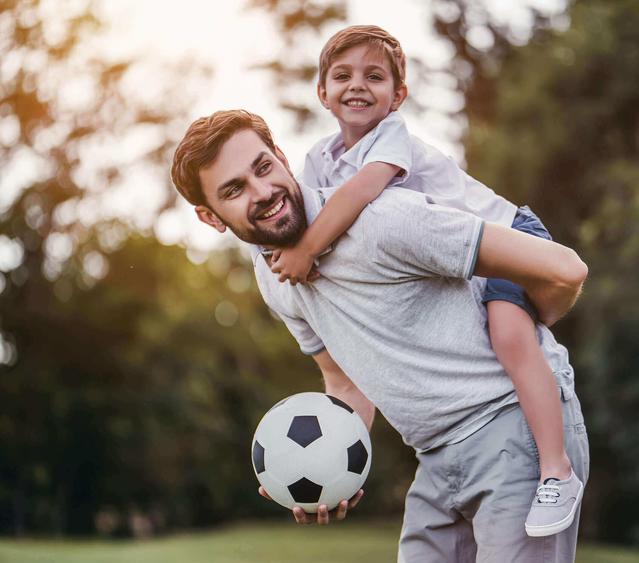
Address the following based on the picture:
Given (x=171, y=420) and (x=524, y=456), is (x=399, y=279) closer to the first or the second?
(x=524, y=456)

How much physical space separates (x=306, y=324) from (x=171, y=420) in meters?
18.8

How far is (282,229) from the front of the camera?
104 inches

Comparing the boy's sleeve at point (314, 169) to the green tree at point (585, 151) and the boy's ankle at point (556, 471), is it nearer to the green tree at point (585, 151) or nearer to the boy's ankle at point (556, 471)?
the boy's ankle at point (556, 471)

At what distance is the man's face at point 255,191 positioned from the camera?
2645mm

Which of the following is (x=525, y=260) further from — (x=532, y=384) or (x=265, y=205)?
(x=265, y=205)

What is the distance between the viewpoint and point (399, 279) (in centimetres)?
250

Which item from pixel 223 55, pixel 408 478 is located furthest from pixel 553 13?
pixel 408 478

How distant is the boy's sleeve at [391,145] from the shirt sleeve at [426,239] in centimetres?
52

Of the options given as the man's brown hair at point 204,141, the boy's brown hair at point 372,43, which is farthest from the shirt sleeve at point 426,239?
the boy's brown hair at point 372,43

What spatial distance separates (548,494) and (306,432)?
0.75m

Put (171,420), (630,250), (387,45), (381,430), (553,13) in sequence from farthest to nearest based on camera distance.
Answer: (171,420) < (381,430) < (553,13) < (630,250) < (387,45)

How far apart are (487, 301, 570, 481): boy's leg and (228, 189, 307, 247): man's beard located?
1.88 ft

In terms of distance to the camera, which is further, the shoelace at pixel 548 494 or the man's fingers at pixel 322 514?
the man's fingers at pixel 322 514

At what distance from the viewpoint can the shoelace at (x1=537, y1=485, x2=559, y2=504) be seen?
2457mm
